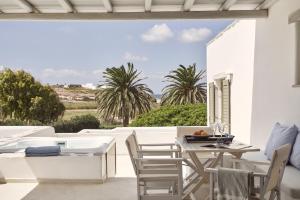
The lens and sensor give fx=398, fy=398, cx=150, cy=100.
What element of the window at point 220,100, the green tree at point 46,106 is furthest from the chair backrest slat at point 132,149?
the green tree at point 46,106

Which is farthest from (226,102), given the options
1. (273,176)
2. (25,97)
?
(25,97)

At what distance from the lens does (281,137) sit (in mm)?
5152

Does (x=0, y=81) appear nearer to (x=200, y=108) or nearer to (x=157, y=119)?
(x=157, y=119)

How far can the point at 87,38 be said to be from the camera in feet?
128

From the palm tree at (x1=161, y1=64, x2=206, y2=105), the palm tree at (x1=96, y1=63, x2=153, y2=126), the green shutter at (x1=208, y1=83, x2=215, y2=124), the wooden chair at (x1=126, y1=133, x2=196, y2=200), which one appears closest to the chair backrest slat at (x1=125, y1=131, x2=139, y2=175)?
the wooden chair at (x1=126, y1=133, x2=196, y2=200)

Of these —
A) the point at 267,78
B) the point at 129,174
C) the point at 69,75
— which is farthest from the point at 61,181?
the point at 69,75

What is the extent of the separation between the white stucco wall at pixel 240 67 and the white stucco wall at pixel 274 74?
418mm

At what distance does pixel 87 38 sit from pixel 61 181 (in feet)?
111

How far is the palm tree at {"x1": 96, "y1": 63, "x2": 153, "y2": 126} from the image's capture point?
68.3ft

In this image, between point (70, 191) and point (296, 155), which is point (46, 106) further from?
point (296, 155)

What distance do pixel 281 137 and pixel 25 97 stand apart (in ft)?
71.5

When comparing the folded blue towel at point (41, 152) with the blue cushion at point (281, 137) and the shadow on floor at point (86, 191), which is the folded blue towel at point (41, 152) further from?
the blue cushion at point (281, 137)

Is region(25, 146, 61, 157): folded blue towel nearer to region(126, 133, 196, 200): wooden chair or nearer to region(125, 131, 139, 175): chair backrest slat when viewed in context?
region(125, 131, 139, 175): chair backrest slat

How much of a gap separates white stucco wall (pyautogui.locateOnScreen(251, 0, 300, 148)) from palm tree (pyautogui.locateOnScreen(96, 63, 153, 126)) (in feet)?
44.9
